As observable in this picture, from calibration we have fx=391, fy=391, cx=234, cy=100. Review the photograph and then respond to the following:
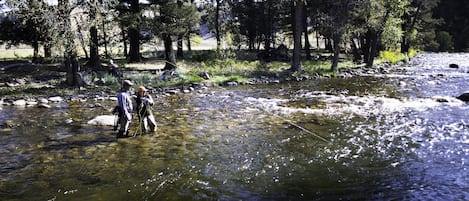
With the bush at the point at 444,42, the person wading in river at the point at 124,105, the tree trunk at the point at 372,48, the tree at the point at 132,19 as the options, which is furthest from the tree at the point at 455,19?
the person wading in river at the point at 124,105

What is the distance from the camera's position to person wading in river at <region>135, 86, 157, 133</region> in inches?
463

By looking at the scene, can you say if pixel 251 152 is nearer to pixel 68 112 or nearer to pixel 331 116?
pixel 331 116

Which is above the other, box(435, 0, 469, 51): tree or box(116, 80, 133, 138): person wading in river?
box(435, 0, 469, 51): tree

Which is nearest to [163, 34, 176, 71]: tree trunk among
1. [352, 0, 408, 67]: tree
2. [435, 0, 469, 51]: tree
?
[352, 0, 408, 67]: tree

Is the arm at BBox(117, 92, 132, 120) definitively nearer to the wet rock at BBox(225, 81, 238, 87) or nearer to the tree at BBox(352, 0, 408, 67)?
the wet rock at BBox(225, 81, 238, 87)

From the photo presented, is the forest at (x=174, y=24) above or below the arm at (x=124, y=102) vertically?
above

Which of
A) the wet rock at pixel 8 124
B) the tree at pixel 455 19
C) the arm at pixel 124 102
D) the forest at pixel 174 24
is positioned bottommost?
the wet rock at pixel 8 124

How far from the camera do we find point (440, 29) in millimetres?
72250

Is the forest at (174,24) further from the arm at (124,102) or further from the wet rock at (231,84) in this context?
the arm at (124,102)

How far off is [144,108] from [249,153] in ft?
12.0

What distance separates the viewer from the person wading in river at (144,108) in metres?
11.8

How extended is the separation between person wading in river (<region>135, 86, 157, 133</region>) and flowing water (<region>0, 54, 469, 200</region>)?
465 mm

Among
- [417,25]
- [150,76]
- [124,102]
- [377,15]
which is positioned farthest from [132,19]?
[417,25]

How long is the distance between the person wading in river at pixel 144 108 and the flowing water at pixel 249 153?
465 millimetres
